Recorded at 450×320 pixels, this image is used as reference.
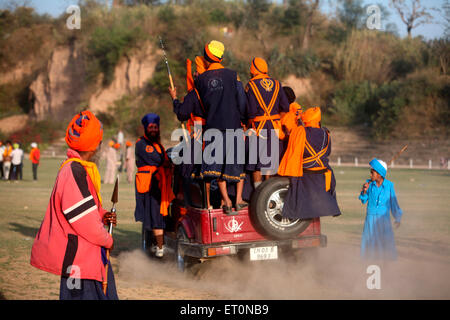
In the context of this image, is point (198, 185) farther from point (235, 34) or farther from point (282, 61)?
point (235, 34)

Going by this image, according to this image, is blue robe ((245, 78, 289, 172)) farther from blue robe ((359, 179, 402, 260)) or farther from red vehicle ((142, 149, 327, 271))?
blue robe ((359, 179, 402, 260))

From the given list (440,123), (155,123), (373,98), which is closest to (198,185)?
(155,123)

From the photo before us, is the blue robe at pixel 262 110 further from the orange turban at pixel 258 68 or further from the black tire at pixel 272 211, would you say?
the black tire at pixel 272 211

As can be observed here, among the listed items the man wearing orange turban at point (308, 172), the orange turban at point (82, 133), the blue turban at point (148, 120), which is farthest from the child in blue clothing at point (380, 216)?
the orange turban at point (82, 133)

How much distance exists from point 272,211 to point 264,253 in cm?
50

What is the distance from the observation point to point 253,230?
756 cm

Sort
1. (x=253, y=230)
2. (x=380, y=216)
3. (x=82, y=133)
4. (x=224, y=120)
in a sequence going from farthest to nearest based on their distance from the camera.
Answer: (x=380, y=216), (x=253, y=230), (x=224, y=120), (x=82, y=133)

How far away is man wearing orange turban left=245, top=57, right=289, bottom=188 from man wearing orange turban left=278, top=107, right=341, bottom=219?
22 cm

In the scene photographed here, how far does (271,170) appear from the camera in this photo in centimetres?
764

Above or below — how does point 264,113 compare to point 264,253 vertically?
above

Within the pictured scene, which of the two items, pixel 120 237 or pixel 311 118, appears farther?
pixel 120 237

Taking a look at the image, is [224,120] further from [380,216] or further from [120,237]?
[120,237]

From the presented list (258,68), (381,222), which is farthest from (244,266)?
(258,68)

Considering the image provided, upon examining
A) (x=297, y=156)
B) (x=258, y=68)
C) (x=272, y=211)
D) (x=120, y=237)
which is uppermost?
(x=258, y=68)
